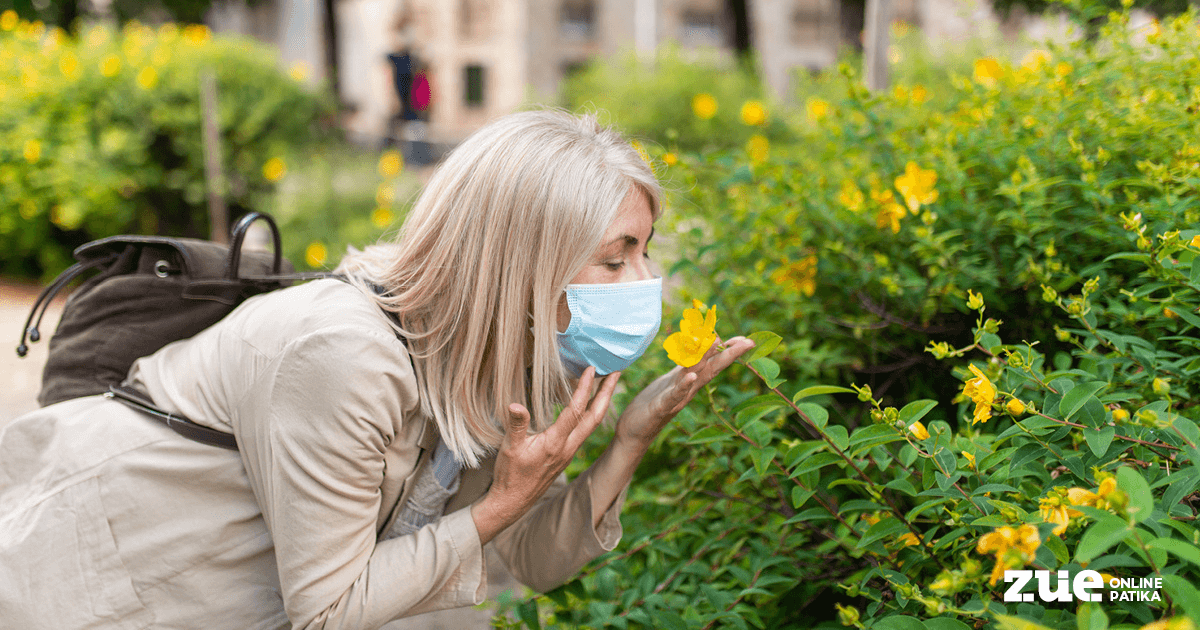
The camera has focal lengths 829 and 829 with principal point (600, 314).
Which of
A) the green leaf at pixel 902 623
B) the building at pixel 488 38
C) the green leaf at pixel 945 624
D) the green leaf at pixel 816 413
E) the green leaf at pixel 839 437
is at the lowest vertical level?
the green leaf at pixel 902 623

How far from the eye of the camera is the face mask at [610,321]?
52.7 inches

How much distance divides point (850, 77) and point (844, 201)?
10.5 inches

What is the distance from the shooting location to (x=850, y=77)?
5.91 feet

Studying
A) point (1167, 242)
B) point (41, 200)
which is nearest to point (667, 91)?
point (41, 200)

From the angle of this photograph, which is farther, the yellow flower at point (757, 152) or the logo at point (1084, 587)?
the yellow flower at point (757, 152)

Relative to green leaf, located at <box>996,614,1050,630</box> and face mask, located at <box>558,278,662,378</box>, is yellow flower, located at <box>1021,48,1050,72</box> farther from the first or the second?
green leaf, located at <box>996,614,1050,630</box>

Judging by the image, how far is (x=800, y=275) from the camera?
1887mm

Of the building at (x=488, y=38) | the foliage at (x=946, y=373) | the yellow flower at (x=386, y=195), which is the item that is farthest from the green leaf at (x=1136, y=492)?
the building at (x=488, y=38)

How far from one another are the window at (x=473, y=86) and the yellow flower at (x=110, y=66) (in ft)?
44.4

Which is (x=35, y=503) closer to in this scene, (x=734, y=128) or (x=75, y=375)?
(x=75, y=375)

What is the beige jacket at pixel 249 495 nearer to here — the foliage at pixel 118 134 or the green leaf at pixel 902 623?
the green leaf at pixel 902 623

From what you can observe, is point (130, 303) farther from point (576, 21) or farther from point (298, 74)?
point (576, 21)

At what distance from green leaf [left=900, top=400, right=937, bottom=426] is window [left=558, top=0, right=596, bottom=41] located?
18.1 m

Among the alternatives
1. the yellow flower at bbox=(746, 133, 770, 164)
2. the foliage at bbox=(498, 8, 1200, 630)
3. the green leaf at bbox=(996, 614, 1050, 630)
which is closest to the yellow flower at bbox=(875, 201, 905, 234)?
the foliage at bbox=(498, 8, 1200, 630)
